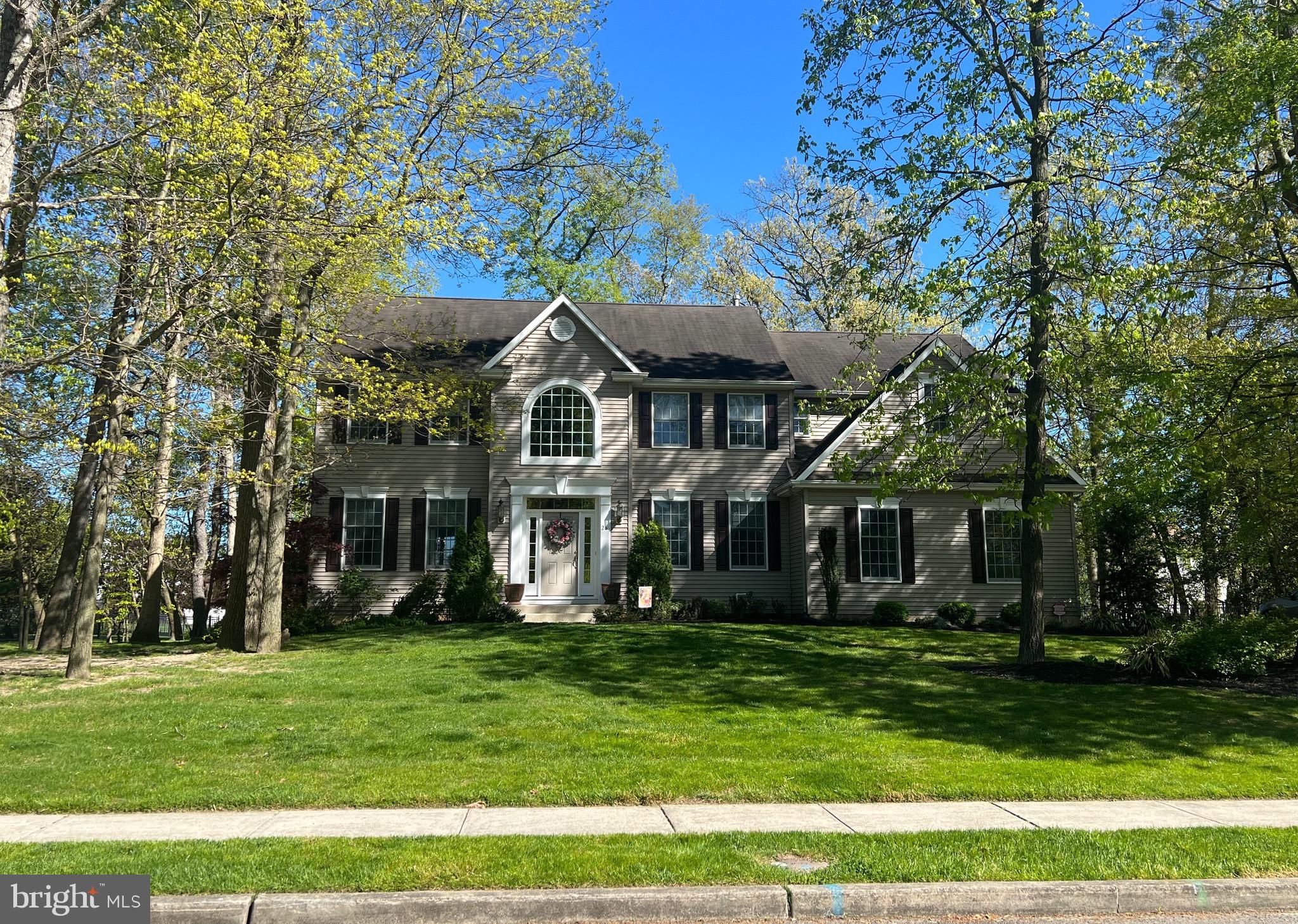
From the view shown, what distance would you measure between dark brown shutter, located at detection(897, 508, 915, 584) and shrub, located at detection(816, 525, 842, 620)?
1740mm

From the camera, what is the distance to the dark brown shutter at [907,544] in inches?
893

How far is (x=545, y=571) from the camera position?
22.4 m

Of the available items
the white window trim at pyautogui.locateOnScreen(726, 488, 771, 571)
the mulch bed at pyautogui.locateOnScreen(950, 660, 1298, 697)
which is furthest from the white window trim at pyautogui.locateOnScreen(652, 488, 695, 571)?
the mulch bed at pyautogui.locateOnScreen(950, 660, 1298, 697)

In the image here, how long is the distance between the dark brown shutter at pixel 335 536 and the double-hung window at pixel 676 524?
7859 mm

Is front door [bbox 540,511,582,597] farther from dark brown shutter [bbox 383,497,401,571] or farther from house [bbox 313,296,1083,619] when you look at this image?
dark brown shutter [bbox 383,497,401,571]

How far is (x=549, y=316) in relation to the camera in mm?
22922

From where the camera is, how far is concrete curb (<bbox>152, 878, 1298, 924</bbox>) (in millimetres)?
5094

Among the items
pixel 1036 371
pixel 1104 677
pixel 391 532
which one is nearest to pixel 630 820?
pixel 1104 677

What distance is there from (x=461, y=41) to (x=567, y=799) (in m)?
14.8

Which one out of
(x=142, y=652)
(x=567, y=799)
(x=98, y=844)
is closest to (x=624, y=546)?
(x=142, y=652)

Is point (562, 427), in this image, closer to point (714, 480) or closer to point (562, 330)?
point (562, 330)

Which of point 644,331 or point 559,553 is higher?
point 644,331

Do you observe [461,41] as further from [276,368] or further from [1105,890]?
[1105,890]

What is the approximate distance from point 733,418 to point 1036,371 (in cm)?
1033
